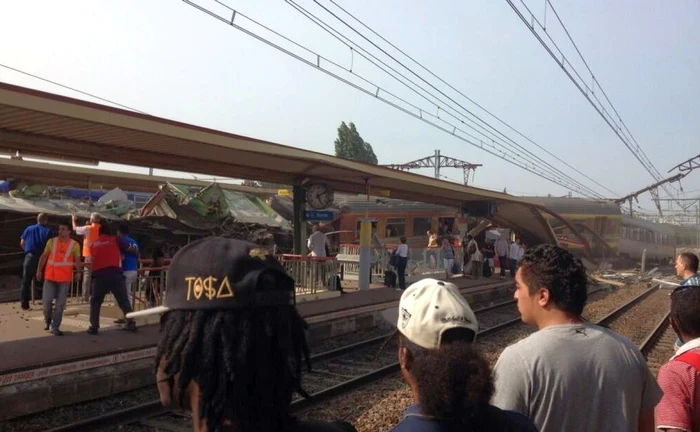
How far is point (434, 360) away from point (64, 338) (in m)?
8.67

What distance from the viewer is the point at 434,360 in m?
2.00

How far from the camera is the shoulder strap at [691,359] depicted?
3.08 metres

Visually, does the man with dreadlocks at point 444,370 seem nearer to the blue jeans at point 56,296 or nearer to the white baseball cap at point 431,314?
the white baseball cap at point 431,314

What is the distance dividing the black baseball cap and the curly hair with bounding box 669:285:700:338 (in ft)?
8.27

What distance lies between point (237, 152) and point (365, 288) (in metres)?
7.57

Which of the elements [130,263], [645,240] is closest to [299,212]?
[130,263]

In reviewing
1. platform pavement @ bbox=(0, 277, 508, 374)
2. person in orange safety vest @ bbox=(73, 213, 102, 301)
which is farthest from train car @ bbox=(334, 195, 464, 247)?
person in orange safety vest @ bbox=(73, 213, 102, 301)

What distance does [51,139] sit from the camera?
34.2 feet

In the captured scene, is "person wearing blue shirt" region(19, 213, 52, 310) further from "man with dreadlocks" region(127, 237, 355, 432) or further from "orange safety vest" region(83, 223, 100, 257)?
"man with dreadlocks" region(127, 237, 355, 432)

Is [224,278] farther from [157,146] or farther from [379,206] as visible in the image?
[379,206]

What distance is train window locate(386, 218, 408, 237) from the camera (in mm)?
30984

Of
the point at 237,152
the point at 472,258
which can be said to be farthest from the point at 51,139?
the point at 472,258

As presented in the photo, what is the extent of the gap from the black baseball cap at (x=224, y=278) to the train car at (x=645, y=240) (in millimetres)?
40203

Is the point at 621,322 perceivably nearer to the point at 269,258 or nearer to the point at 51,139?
the point at 51,139
